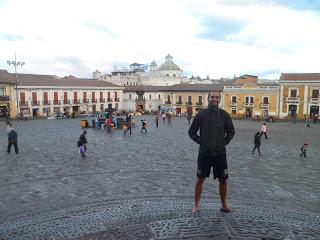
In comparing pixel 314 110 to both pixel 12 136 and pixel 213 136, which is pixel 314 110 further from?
pixel 213 136

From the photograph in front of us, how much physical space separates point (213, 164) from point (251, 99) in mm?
46111

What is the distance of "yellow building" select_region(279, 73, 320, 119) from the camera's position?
44844mm

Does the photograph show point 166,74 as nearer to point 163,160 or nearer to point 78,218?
point 163,160

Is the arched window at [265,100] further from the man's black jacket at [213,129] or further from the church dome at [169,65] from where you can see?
the church dome at [169,65]

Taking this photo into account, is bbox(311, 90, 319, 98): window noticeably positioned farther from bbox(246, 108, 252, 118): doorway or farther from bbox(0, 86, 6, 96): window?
bbox(0, 86, 6, 96): window

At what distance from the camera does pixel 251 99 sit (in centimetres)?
4962

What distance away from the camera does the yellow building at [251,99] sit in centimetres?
4788

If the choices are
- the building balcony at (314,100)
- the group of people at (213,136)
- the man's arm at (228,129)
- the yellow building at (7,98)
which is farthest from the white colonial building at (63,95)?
the man's arm at (228,129)

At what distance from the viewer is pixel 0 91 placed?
43.8 metres

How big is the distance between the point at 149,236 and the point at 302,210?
149 inches

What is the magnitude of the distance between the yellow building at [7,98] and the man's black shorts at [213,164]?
1720 inches

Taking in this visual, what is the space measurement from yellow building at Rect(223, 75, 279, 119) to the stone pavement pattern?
109 feet

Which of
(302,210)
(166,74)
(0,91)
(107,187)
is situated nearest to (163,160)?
(107,187)

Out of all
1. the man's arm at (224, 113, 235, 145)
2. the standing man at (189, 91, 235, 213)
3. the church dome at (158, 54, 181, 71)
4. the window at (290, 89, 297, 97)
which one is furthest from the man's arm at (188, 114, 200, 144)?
the church dome at (158, 54, 181, 71)
